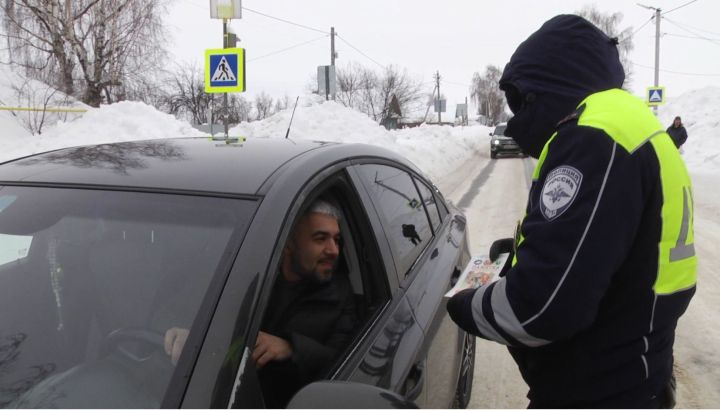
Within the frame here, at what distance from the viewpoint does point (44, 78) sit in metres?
19.9

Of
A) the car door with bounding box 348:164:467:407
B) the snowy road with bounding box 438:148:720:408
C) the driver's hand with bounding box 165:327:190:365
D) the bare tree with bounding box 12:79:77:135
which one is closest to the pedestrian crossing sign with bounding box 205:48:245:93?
the snowy road with bounding box 438:148:720:408

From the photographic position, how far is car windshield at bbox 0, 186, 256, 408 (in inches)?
51.7

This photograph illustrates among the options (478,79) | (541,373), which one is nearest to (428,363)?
(541,373)

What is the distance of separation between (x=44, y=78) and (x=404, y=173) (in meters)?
21.4

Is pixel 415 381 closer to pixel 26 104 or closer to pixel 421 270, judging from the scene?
pixel 421 270

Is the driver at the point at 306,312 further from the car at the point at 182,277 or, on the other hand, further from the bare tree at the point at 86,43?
the bare tree at the point at 86,43

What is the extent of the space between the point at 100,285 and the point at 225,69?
26.9 feet

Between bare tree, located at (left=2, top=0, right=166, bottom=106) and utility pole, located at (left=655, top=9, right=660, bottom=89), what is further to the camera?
utility pole, located at (left=655, top=9, right=660, bottom=89)

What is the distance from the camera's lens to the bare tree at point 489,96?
3258 inches

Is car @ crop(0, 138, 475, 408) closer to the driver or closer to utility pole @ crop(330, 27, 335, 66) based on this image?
the driver

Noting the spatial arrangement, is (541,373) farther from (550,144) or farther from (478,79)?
(478,79)

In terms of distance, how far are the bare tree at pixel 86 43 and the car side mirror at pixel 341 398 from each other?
846 inches

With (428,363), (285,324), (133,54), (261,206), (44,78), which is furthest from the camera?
(133,54)

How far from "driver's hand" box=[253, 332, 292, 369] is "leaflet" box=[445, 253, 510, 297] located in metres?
0.58
